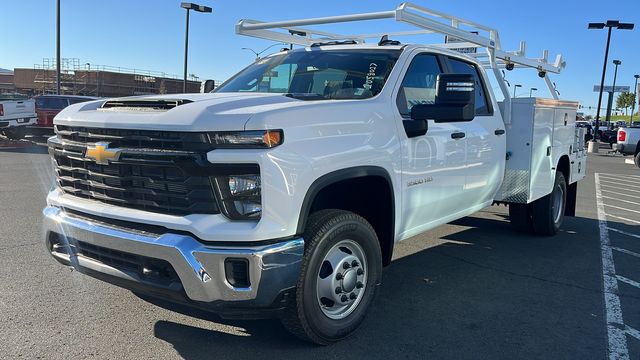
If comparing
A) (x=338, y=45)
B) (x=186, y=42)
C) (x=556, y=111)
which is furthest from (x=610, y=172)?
(x=186, y=42)

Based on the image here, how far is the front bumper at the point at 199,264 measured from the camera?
2.91 m

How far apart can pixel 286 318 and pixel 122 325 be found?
1.32 meters

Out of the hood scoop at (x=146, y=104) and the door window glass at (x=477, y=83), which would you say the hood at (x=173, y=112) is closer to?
the hood scoop at (x=146, y=104)

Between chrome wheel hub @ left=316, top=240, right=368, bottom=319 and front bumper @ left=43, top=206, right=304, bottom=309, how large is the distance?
435 millimetres

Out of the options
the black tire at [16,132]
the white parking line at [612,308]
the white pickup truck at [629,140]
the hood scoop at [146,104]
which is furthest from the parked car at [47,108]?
the white pickup truck at [629,140]

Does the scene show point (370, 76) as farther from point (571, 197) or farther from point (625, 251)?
point (571, 197)

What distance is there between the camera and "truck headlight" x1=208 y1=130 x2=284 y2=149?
2.93 metres

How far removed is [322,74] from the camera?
4527 millimetres

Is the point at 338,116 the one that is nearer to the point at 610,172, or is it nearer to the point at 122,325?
the point at 122,325

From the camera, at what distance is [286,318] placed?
3.31 metres

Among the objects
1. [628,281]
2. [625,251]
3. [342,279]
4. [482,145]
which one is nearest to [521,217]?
[625,251]

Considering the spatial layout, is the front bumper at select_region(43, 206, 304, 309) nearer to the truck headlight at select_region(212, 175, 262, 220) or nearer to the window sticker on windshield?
the truck headlight at select_region(212, 175, 262, 220)

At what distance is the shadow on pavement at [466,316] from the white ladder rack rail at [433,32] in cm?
165

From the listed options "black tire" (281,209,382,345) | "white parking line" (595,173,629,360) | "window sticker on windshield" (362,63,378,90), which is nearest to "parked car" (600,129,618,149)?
"white parking line" (595,173,629,360)
